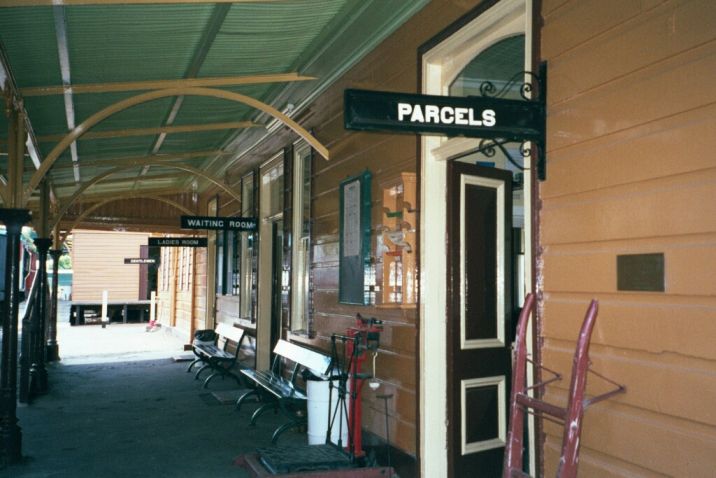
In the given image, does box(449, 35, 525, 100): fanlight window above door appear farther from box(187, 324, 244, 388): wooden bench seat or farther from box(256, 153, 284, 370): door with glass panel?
box(187, 324, 244, 388): wooden bench seat

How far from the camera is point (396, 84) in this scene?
5023mm

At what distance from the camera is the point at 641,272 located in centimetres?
269

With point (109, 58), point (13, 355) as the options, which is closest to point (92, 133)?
point (109, 58)

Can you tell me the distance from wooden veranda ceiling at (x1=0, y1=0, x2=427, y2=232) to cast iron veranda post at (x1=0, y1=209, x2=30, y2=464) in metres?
1.12

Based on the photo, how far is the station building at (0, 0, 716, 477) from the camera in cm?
256

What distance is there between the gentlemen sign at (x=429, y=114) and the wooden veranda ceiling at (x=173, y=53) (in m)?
1.91

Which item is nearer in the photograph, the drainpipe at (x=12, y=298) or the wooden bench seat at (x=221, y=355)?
the drainpipe at (x=12, y=298)

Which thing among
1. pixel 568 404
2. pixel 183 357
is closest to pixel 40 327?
pixel 183 357

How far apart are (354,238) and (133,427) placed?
326cm

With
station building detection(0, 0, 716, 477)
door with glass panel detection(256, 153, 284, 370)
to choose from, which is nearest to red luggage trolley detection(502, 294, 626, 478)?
station building detection(0, 0, 716, 477)

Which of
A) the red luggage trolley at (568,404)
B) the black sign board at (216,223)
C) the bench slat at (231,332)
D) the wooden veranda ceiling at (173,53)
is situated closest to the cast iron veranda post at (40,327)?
the wooden veranda ceiling at (173,53)

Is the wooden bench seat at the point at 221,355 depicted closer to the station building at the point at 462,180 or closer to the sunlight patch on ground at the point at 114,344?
the station building at the point at 462,180

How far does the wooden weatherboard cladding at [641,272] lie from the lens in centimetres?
262

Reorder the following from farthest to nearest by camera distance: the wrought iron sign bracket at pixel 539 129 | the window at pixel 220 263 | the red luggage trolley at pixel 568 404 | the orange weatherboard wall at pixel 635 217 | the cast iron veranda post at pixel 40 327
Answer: the window at pixel 220 263 < the cast iron veranda post at pixel 40 327 < the wrought iron sign bracket at pixel 539 129 < the orange weatherboard wall at pixel 635 217 < the red luggage trolley at pixel 568 404
